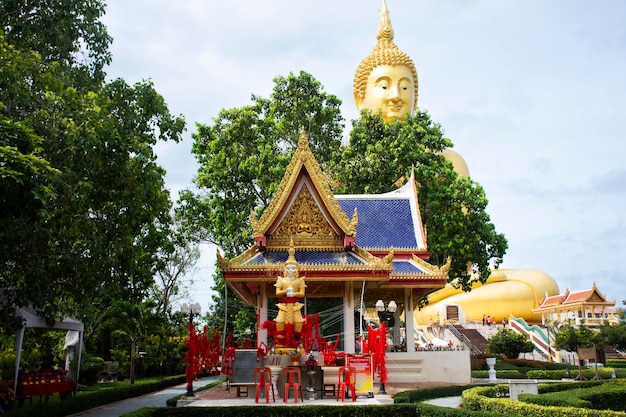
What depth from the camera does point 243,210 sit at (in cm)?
2620

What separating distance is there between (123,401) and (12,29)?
397 inches

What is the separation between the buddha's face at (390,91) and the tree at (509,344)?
14429mm

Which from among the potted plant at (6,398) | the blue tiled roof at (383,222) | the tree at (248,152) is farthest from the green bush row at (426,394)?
the tree at (248,152)

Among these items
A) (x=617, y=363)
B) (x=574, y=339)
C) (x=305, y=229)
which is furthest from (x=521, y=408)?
(x=617, y=363)

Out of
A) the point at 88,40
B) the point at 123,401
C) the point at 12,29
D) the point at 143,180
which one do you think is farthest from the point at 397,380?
the point at 12,29

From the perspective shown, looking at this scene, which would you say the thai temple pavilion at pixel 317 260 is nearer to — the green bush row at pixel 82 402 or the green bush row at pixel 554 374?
the green bush row at pixel 82 402

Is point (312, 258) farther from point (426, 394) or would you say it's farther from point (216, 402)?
point (216, 402)

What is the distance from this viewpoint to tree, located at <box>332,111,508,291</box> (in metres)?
24.7

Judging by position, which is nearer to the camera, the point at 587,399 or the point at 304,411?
the point at 304,411

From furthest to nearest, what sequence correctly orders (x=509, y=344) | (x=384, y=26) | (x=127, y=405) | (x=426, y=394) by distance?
1. (x=384, y=26)
2. (x=509, y=344)
3. (x=127, y=405)
4. (x=426, y=394)

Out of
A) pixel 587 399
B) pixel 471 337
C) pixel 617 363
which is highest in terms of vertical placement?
pixel 471 337

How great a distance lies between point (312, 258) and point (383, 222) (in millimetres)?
4672

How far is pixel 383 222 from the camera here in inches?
824

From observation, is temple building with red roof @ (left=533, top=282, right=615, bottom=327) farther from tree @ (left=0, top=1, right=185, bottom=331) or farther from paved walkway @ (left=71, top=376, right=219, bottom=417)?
tree @ (left=0, top=1, right=185, bottom=331)
